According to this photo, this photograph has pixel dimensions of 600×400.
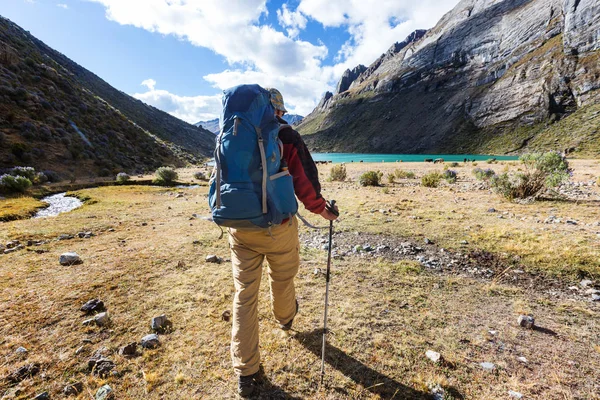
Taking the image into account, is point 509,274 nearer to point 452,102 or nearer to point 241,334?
point 241,334

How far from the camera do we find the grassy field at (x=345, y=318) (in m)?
2.64

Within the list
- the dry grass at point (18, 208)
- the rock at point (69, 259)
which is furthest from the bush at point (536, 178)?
the dry grass at point (18, 208)

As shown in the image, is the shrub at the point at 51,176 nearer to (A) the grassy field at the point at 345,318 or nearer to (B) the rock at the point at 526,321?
(A) the grassy field at the point at 345,318

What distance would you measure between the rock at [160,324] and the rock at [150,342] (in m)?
0.23

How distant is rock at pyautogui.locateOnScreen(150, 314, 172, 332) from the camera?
347 centimetres

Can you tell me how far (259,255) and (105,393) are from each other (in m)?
1.98

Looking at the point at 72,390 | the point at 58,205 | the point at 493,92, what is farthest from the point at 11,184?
the point at 493,92

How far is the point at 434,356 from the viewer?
293 centimetres

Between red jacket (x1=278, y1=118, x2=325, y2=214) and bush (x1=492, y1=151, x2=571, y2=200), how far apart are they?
36.1 ft

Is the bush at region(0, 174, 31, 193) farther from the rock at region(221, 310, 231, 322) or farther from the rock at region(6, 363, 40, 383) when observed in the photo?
the rock at region(221, 310, 231, 322)

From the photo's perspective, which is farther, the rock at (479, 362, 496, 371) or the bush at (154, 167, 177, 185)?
the bush at (154, 167, 177, 185)

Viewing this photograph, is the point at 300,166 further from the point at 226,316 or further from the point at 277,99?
the point at 226,316

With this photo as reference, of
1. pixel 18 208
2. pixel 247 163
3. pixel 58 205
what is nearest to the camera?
pixel 247 163

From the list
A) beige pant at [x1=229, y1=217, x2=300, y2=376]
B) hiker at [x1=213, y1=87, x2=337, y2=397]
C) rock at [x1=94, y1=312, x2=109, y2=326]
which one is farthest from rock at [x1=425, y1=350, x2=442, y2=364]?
rock at [x1=94, y1=312, x2=109, y2=326]
